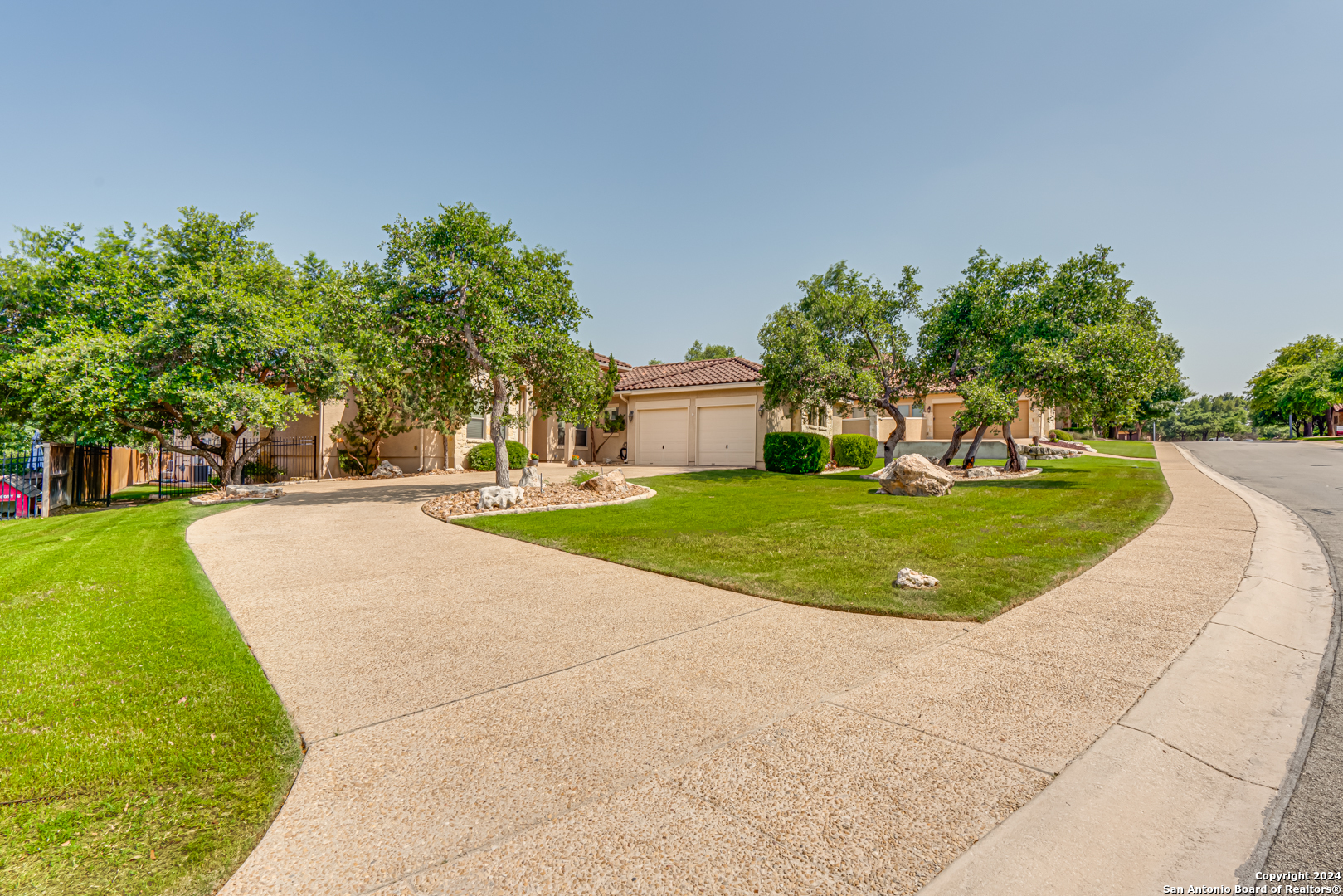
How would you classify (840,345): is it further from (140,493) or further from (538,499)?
(140,493)

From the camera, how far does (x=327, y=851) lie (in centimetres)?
202

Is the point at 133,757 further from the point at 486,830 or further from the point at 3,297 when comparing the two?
the point at 3,297

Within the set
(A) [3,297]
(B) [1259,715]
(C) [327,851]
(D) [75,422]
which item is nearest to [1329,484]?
Answer: (B) [1259,715]

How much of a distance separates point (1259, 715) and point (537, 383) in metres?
12.6

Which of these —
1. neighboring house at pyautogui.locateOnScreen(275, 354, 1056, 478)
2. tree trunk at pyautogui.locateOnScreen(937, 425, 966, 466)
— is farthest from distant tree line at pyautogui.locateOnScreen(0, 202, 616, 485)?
tree trunk at pyautogui.locateOnScreen(937, 425, 966, 466)

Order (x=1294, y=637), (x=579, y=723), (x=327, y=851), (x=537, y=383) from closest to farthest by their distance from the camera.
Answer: (x=327, y=851)
(x=579, y=723)
(x=1294, y=637)
(x=537, y=383)

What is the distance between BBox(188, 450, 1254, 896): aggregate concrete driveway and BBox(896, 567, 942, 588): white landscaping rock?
2.71 feet

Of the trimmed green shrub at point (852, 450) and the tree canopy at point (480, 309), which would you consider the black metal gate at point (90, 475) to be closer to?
the tree canopy at point (480, 309)

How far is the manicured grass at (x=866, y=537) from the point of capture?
5.41m

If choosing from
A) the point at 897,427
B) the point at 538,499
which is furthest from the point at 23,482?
the point at 897,427

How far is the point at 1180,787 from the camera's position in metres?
2.37

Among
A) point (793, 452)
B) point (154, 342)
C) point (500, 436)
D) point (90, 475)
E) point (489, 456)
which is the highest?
point (154, 342)

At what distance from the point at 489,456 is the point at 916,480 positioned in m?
13.9

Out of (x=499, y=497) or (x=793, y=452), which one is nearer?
(x=499, y=497)
